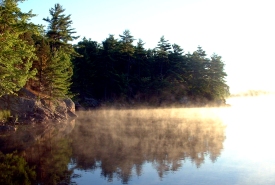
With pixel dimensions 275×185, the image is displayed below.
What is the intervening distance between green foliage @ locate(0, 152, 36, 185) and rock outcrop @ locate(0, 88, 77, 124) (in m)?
16.8

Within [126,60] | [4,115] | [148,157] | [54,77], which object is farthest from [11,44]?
[126,60]

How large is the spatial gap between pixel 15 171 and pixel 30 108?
22.0 meters

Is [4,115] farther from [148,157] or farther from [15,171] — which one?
[148,157]

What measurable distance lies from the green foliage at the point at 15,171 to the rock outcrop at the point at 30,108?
16.8m

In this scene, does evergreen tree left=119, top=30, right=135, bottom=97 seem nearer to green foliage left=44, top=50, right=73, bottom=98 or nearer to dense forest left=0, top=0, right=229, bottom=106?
dense forest left=0, top=0, right=229, bottom=106

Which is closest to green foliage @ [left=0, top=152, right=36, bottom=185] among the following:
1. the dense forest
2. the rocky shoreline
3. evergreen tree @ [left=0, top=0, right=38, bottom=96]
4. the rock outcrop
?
A: evergreen tree @ [left=0, top=0, right=38, bottom=96]

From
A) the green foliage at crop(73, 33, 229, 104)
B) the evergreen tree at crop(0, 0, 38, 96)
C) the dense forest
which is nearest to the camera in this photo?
the evergreen tree at crop(0, 0, 38, 96)

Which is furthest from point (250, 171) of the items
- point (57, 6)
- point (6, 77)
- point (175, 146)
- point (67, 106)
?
point (57, 6)

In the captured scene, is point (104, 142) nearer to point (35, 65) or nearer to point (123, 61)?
point (35, 65)

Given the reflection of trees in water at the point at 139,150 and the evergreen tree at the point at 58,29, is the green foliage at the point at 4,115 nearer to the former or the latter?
the reflection of trees in water at the point at 139,150

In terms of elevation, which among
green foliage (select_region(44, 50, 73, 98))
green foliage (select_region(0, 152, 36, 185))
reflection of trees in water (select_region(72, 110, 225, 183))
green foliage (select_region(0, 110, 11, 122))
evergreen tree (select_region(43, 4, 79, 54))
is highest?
evergreen tree (select_region(43, 4, 79, 54))

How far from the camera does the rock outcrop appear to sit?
32938mm

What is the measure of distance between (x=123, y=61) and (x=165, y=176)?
6509 cm

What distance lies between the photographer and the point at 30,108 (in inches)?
1366
